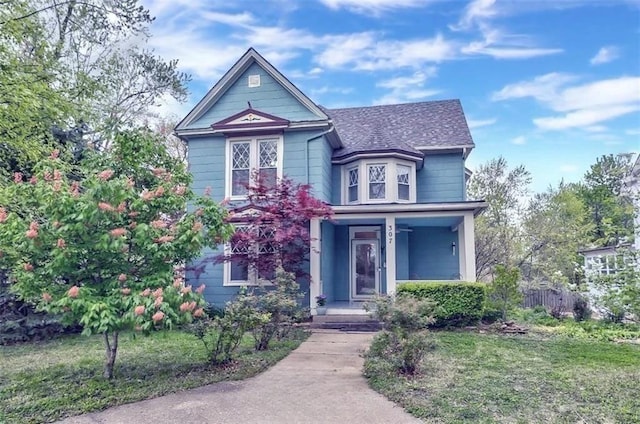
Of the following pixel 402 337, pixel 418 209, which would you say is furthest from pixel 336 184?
pixel 402 337

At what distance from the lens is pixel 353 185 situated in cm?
1334

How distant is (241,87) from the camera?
12719 mm

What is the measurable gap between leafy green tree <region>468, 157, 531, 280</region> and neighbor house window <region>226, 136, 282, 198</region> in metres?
12.1

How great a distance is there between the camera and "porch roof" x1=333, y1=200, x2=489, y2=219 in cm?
1104

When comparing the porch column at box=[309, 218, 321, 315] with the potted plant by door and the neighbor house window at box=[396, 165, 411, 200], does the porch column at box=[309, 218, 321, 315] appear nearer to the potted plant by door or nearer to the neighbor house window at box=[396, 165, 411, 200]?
the potted plant by door

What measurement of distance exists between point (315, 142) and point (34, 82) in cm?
707

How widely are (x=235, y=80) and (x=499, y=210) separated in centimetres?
1480

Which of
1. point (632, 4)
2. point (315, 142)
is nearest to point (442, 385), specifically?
point (632, 4)

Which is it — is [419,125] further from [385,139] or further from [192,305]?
[192,305]

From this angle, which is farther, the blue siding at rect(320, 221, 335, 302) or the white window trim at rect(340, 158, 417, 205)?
the white window trim at rect(340, 158, 417, 205)

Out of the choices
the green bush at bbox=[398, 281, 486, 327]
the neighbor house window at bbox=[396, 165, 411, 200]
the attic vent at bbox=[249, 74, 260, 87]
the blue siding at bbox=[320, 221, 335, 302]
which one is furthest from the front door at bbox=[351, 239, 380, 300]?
the attic vent at bbox=[249, 74, 260, 87]

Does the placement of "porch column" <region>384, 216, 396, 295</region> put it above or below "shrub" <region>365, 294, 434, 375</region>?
above

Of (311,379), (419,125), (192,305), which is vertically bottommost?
(311,379)

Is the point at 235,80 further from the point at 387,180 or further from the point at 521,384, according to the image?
the point at 521,384
